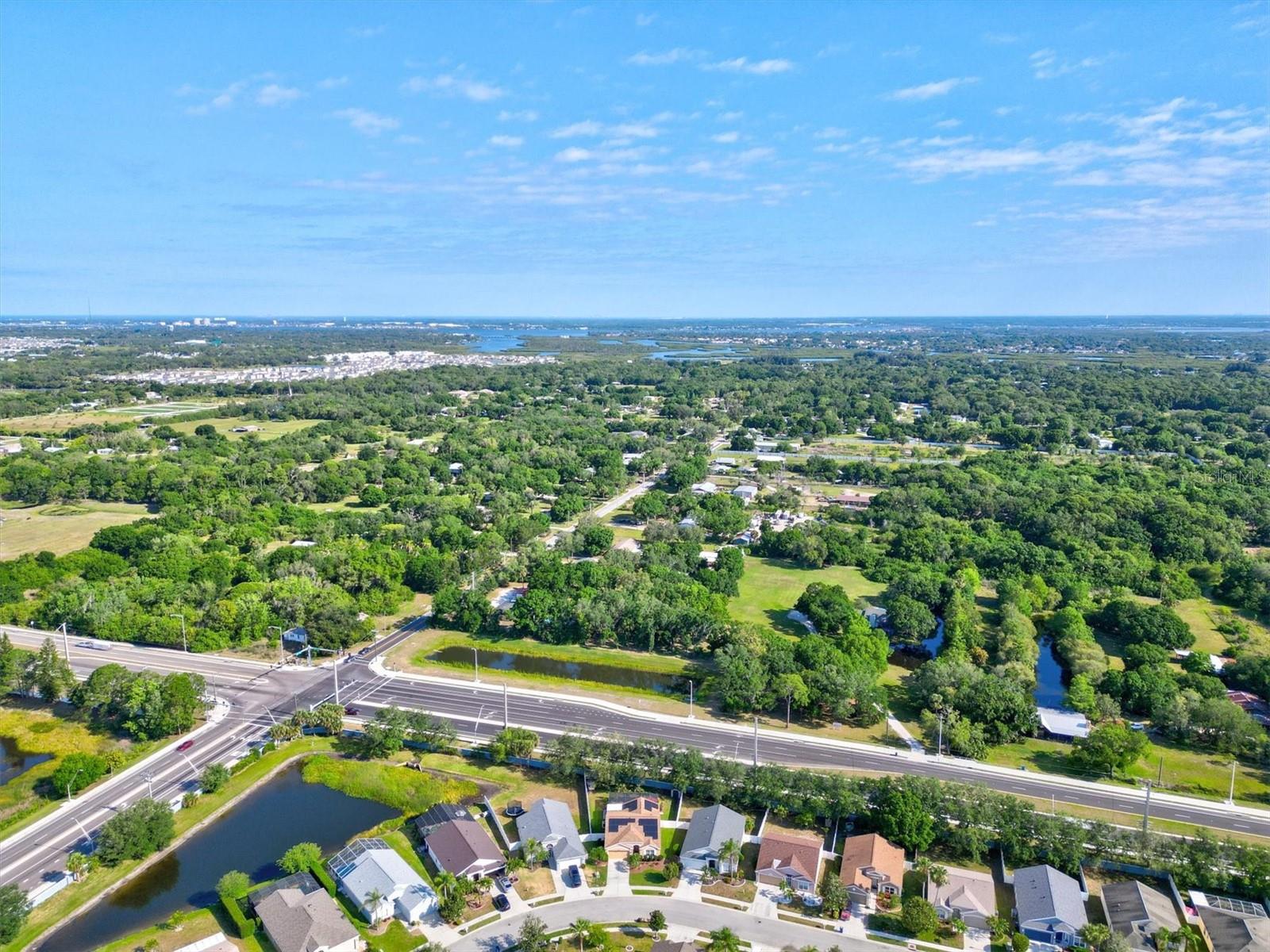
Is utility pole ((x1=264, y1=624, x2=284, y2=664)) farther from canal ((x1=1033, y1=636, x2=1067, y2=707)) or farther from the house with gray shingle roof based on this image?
canal ((x1=1033, y1=636, x2=1067, y2=707))

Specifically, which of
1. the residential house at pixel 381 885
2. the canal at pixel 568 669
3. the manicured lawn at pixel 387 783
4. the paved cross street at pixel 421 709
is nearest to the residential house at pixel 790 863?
the paved cross street at pixel 421 709

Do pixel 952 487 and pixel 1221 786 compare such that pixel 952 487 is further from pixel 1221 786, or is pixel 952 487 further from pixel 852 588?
pixel 1221 786

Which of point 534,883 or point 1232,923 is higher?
point 1232,923

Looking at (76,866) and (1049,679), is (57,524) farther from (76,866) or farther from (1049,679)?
(1049,679)

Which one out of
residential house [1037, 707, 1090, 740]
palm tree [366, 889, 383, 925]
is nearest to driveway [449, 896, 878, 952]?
palm tree [366, 889, 383, 925]

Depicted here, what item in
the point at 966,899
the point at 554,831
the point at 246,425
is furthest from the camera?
the point at 246,425

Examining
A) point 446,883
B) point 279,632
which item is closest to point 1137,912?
point 446,883

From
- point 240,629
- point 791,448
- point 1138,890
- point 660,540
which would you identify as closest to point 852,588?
point 660,540
